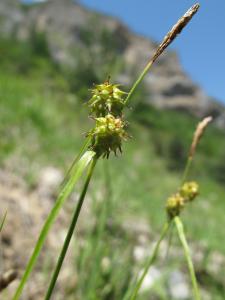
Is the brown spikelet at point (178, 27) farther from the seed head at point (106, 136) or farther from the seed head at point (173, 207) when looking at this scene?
the seed head at point (173, 207)

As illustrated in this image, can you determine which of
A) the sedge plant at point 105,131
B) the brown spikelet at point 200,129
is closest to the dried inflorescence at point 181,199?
the brown spikelet at point 200,129

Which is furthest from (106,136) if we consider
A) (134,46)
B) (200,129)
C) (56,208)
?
(134,46)

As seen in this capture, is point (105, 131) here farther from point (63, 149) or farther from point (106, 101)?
point (63, 149)

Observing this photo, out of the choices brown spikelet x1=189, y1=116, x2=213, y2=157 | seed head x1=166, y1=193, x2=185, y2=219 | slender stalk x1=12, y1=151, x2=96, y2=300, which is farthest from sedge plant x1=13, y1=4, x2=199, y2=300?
seed head x1=166, y1=193, x2=185, y2=219

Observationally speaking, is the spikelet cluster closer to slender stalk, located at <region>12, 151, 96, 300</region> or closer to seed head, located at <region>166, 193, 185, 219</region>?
slender stalk, located at <region>12, 151, 96, 300</region>

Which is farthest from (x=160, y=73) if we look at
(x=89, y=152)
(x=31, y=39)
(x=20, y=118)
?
(x=89, y=152)
